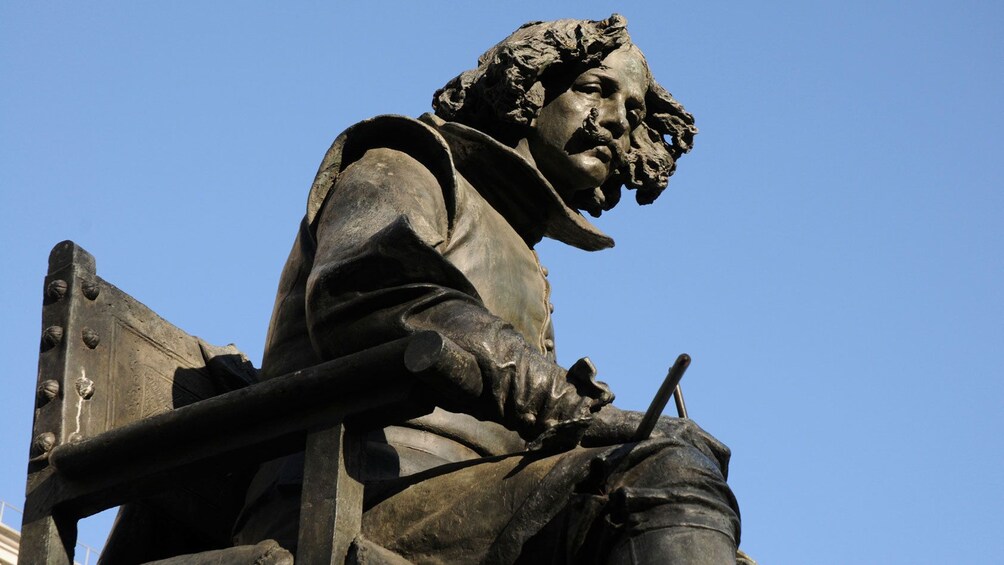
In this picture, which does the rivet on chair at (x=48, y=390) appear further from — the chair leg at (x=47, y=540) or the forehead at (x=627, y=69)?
the forehead at (x=627, y=69)

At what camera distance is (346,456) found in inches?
271

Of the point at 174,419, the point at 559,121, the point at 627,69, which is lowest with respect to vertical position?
the point at 174,419

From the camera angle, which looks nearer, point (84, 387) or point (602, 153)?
point (84, 387)

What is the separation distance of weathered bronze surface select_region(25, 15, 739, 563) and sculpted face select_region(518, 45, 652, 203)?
11mm

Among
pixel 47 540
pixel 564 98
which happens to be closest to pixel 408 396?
pixel 47 540

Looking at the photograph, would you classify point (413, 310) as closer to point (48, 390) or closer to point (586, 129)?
point (48, 390)

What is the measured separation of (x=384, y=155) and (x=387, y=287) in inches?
42.7

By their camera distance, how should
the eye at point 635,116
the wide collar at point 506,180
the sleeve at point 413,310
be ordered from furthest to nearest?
the eye at point 635,116, the wide collar at point 506,180, the sleeve at point 413,310

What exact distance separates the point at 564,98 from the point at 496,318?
204 centimetres

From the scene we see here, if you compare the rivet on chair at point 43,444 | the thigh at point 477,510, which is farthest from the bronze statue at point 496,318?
the rivet on chair at point 43,444

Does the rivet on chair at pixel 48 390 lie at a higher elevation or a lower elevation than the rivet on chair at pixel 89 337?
lower

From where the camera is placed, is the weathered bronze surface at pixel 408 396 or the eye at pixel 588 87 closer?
the weathered bronze surface at pixel 408 396

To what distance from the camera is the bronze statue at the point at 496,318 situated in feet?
22.4

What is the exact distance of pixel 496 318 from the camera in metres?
7.18
